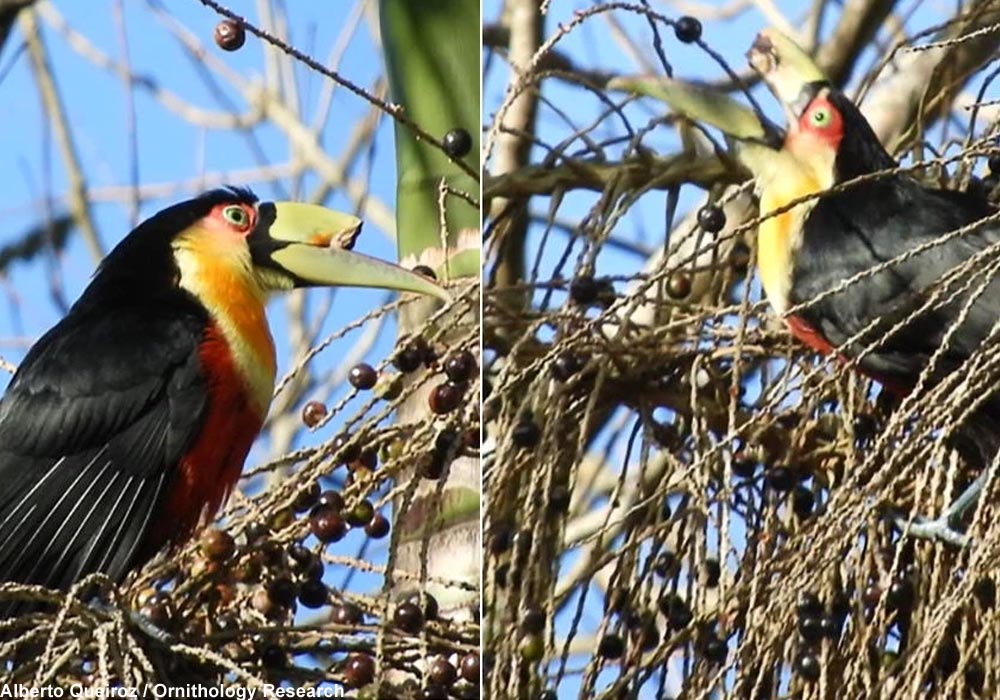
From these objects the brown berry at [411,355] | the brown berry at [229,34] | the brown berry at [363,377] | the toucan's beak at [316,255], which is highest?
the brown berry at [229,34]

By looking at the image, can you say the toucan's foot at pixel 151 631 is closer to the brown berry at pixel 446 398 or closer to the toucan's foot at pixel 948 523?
the brown berry at pixel 446 398

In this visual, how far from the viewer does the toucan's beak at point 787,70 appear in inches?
78.5

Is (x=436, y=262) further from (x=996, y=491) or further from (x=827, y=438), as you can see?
(x=996, y=491)

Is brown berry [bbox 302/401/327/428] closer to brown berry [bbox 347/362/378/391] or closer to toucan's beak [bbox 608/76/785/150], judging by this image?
brown berry [bbox 347/362/378/391]

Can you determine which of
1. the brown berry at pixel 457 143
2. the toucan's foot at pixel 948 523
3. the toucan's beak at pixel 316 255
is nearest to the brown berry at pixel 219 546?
the toucan's beak at pixel 316 255

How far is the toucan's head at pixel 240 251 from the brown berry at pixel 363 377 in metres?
0.13

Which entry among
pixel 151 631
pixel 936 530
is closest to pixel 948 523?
pixel 936 530

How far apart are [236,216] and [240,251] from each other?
0.12ft

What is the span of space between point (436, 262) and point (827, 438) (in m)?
0.41

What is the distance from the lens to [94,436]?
172cm

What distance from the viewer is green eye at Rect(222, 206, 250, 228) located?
178 centimetres

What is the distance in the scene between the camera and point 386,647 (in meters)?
1.46

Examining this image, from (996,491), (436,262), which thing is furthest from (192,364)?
(996,491)

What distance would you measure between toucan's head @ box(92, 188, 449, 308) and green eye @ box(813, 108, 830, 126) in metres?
0.56
